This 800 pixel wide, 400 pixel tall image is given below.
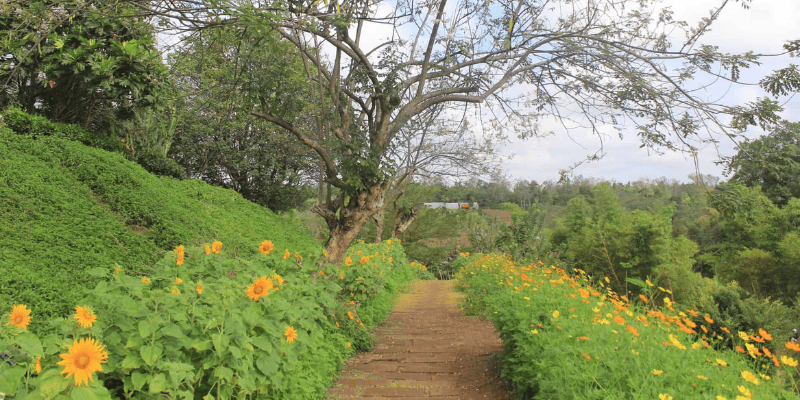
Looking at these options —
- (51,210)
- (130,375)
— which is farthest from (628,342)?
(51,210)

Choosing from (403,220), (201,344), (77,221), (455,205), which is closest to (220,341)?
(201,344)

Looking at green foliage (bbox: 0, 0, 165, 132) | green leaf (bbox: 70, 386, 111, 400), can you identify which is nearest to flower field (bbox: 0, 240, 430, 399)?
green leaf (bbox: 70, 386, 111, 400)

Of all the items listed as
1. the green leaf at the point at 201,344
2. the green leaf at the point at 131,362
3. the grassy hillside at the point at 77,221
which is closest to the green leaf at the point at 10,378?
the green leaf at the point at 131,362

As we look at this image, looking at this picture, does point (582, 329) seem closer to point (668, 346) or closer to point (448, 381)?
point (668, 346)

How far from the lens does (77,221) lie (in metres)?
4.18

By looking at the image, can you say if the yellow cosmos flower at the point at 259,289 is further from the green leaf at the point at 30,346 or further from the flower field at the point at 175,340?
the green leaf at the point at 30,346

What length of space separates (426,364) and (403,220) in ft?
39.3

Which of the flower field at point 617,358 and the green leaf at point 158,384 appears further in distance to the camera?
the flower field at point 617,358

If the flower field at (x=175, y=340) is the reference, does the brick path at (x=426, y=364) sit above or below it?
below

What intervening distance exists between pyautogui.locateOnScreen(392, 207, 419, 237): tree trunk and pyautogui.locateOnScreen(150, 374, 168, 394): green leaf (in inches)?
534

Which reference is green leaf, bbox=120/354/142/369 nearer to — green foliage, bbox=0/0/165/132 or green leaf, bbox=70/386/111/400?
green leaf, bbox=70/386/111/400

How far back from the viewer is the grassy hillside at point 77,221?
125 inches

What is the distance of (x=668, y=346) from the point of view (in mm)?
2455

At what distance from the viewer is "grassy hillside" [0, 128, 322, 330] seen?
319cm
